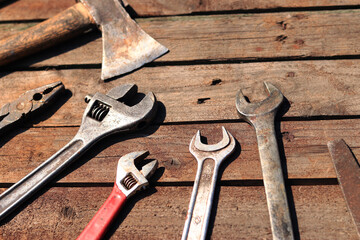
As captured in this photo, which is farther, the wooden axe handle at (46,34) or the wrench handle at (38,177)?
the wooden axe handle at (46,34)

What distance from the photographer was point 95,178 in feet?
5.39

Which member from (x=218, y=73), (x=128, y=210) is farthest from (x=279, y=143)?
(x=128, y=210)

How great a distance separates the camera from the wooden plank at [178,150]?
5.25 ft

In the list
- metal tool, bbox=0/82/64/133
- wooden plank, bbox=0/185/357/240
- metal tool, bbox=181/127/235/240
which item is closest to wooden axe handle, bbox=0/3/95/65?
metal tool, bbox=0/82/64/133

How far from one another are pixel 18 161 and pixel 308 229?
148cm

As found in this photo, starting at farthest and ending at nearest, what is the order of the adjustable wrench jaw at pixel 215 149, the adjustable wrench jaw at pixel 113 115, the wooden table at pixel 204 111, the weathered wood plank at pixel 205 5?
the weathered wood plank at pixel 205 5
the adjustable wrench jaw at pixel 113 115
the adjustable wrench jaw at pixel 215 149
the wooden table at pixel 204 111

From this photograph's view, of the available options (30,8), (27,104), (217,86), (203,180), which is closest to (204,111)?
(217,86)

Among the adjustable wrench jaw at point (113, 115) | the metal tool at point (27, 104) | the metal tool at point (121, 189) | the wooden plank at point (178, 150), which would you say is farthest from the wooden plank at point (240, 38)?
the metal tool at point (121, 189)

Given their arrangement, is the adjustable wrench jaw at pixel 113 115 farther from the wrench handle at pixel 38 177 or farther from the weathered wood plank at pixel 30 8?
the weathered wood plank at pixel 30 8

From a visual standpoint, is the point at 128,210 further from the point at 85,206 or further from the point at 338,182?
the point at 338,182

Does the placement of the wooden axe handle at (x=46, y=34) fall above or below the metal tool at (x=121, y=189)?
above

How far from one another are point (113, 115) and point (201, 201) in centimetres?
66

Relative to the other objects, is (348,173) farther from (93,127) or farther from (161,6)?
(161,6)

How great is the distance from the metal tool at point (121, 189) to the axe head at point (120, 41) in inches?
25.0
